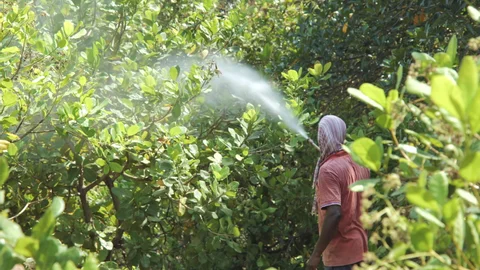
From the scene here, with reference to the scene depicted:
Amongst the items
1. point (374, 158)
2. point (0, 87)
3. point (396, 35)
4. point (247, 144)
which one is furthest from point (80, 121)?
point (396, 35)

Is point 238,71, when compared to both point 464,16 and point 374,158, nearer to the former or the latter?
point 464,16

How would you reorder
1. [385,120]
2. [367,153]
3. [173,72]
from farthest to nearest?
1. [173,72]
2. [385,120]
3. [367,153]

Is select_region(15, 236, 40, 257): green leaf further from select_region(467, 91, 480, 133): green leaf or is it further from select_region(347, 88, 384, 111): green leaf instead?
select_region(467, 91, 480, 133): green leaf

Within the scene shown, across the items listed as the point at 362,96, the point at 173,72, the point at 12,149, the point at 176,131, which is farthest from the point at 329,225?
the point at 362,96

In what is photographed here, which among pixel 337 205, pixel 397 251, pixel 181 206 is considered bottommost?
pixel 181 206

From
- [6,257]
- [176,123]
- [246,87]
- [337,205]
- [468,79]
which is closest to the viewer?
[468,79]

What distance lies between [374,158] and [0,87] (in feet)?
7.99

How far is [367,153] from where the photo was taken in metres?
1.83

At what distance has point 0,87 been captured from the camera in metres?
3.81

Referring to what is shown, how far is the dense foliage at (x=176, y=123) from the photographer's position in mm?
4012

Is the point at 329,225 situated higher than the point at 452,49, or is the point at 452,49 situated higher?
the point at 452,49

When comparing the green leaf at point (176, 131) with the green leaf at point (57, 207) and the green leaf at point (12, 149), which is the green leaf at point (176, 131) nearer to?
the green leaf at point (12, 149)

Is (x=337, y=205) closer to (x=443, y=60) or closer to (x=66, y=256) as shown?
(x=443, y=60)

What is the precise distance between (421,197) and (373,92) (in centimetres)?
41
